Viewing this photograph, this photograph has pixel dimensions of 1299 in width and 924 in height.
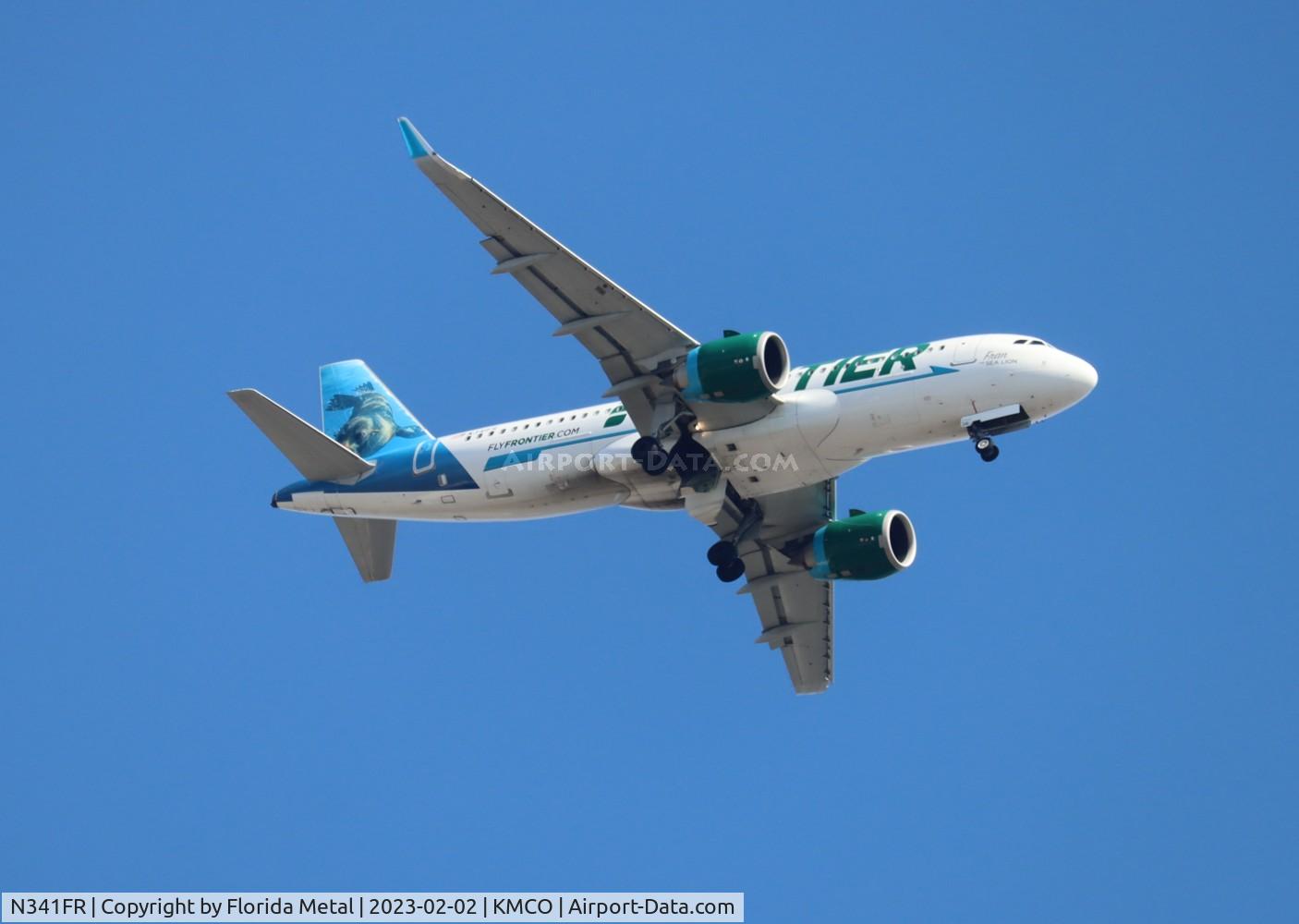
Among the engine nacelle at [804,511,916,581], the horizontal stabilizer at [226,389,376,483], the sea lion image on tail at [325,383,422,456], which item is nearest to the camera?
the horizontal stabilizer at [226,389,376,483]

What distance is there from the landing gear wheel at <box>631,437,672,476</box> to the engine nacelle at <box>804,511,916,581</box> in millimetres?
7340

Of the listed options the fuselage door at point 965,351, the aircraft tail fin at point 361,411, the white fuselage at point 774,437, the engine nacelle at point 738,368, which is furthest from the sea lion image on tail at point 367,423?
the fuselage door at point 965,351

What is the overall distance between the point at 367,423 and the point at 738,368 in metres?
14.9

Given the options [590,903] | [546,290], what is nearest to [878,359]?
[546,290]

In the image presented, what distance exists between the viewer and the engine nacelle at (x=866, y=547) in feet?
168

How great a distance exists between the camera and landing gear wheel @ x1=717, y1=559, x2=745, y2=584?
51625mm

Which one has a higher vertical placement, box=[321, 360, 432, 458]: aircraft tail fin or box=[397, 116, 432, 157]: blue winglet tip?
box=[397, 116, 432, 157]: blue winglet tip

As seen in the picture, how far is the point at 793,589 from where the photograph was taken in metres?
55.1

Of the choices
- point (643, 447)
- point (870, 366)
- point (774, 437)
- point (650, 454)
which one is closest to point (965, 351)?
point (870, 366)

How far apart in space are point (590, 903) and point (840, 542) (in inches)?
550

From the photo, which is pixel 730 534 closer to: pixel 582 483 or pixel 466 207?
pixel 582 483

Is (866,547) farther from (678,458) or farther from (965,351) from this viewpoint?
(965,351)

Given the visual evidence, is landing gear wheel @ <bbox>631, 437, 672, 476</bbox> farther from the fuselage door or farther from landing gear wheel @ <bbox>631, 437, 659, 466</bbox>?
the fuselage door

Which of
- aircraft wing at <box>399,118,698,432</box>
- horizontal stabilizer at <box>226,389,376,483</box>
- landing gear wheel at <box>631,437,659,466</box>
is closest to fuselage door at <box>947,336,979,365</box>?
aircraft wing at <box>399,118,698,432</box>
